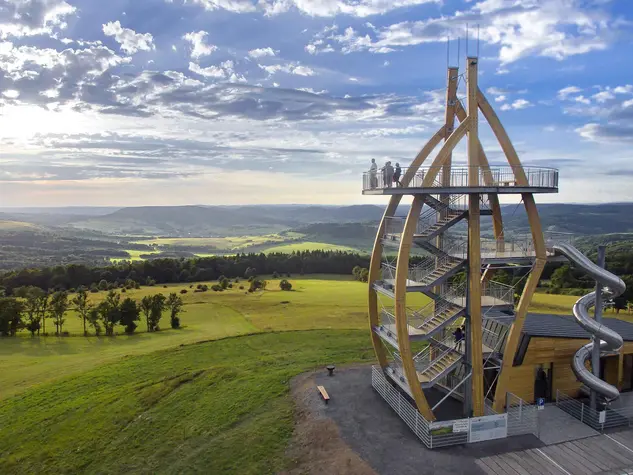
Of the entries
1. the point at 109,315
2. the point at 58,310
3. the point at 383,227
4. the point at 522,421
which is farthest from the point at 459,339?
the point at 58,310

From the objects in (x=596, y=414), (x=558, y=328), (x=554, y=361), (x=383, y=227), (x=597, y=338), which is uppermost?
(x=383, y=227)

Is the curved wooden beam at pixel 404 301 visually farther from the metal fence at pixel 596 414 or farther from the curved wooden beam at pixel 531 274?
the metal fence at pixel 596 414

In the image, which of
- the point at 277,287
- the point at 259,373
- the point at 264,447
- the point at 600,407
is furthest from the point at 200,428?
the point at 277,287

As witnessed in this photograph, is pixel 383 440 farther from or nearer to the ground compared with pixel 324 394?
nearer to the ground

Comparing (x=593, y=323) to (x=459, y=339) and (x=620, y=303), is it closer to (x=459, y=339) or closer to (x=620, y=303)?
(x=459, y=339)

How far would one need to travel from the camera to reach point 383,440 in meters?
23.4

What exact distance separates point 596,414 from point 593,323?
15.8 feet

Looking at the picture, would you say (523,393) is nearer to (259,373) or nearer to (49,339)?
(259,373)

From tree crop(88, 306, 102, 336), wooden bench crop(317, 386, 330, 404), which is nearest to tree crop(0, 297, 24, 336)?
tree crop(88, 306, 102, 336)

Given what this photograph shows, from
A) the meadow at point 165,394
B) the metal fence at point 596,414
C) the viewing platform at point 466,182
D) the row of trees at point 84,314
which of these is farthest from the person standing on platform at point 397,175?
the row of trees at point 84,314

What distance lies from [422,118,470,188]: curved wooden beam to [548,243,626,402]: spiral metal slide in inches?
312

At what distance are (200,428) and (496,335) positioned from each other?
1795cm

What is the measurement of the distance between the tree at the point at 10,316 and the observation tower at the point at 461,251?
44888 millimetres

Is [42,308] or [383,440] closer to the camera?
[383,440]
